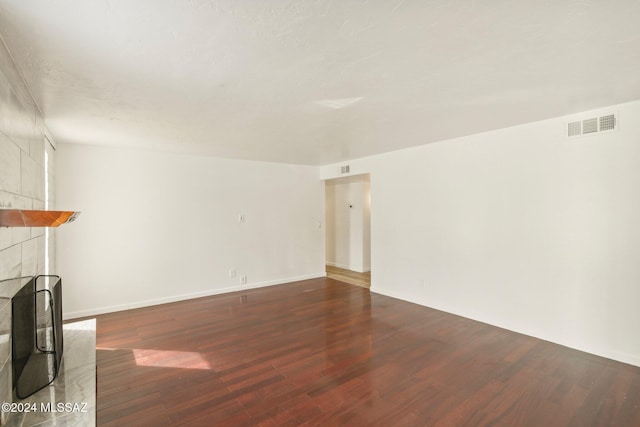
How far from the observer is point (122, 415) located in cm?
200

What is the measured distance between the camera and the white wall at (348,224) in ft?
22.2

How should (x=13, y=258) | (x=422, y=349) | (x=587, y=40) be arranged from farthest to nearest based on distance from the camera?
(x=422, y=349) → (x=13, y=258) → (x=587, y=40)

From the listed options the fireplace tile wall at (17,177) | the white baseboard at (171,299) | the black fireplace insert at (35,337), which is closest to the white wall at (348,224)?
the white baseboard at (171,299)

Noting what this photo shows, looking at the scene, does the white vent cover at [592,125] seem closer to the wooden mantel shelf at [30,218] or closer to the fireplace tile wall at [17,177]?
the wooden mantel shelf at [30,218]

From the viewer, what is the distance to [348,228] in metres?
7.14

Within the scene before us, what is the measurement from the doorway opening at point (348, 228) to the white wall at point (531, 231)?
2036 mm

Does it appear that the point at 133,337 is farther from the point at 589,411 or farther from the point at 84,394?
the point at 589,411

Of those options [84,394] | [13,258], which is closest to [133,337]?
[84,394]

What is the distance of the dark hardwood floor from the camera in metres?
1.99

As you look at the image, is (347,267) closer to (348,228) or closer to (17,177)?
(348,228)

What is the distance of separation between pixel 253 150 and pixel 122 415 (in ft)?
11.4

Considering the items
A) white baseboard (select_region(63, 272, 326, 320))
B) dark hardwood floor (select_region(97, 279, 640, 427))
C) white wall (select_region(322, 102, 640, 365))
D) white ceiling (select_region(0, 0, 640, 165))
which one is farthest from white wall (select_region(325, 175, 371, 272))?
white ceiling (select_region(0, 0, 640, 165))

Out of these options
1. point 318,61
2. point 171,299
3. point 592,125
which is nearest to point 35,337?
point 171,299

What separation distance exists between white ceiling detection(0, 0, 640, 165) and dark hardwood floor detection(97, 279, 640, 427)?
2373 mm
